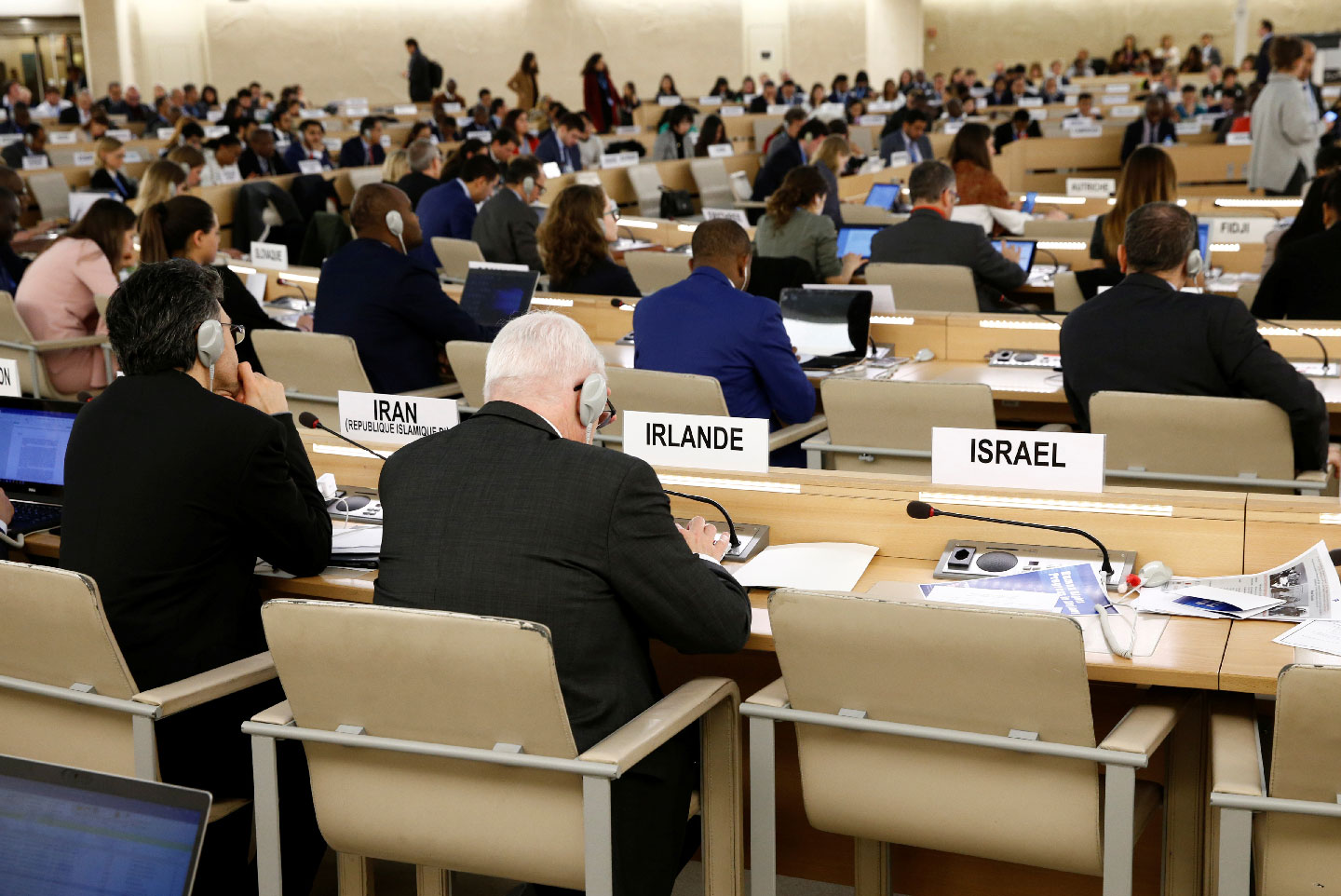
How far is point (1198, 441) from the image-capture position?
3127mm

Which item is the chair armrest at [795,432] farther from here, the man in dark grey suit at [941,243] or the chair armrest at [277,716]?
the chair armrest at [277,716]

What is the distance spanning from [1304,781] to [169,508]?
1620 mm

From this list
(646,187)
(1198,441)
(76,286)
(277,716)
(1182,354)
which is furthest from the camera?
(646,187)

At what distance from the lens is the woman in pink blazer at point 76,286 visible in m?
5.18

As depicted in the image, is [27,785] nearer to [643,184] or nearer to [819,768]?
[819,768]

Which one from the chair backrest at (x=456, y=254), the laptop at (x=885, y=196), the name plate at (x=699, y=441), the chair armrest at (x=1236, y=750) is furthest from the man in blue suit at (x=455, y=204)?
the chair armrest at (x=1236, y=750)

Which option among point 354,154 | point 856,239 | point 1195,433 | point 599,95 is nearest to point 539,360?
point 1195,433

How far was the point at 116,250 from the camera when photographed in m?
5.23

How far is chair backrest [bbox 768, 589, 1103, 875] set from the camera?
1833 mm

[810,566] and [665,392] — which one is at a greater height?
[665,392]

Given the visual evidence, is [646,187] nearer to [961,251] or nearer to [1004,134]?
[1004,134]

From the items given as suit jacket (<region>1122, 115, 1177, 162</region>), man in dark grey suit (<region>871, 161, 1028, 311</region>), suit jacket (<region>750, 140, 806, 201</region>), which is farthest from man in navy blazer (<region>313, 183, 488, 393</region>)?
suit jacket (<region>1122, 115, 1177, 162</region>)

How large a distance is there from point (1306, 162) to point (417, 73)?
42.2ft

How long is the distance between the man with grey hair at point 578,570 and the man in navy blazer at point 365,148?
9.90 metres
